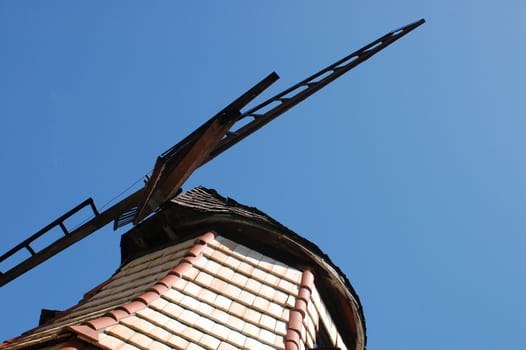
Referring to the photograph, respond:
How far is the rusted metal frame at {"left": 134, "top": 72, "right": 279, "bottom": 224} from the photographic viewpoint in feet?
21.1

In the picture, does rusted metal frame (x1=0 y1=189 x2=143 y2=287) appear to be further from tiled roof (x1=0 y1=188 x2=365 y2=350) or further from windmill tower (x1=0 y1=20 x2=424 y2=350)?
tiled roof (x1=0 y1=188 x2=365 y2=350)

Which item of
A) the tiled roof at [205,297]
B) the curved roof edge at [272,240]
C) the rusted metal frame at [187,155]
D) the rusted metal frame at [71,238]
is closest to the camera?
the tiled roof at [205,297]

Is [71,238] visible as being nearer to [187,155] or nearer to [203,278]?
[187,155]

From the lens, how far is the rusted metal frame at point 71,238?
319 inches

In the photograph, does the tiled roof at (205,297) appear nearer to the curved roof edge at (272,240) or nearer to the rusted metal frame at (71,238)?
the curved roof edge at (272,240)

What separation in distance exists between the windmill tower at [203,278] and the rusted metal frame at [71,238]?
13 mm

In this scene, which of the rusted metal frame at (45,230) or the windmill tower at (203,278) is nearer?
the windmill tower at (203,278)

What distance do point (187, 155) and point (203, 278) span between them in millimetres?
1551

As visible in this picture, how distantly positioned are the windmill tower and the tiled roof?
0.01 metres

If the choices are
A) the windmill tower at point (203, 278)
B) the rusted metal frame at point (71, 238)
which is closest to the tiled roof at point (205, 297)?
the windmill tower at point (203, 278)

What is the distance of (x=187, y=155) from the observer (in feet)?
23.2

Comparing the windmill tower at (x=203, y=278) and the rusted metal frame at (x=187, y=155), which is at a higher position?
the rusted metal frame at (x=187, y=155)

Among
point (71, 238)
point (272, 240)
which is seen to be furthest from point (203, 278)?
point (71, 238)

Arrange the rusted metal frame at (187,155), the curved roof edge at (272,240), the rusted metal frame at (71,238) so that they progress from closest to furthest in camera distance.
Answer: the rusted metal frame at (187,155) → the curved roof edge at (272,240) → the rusted metal frame at (71,238)
